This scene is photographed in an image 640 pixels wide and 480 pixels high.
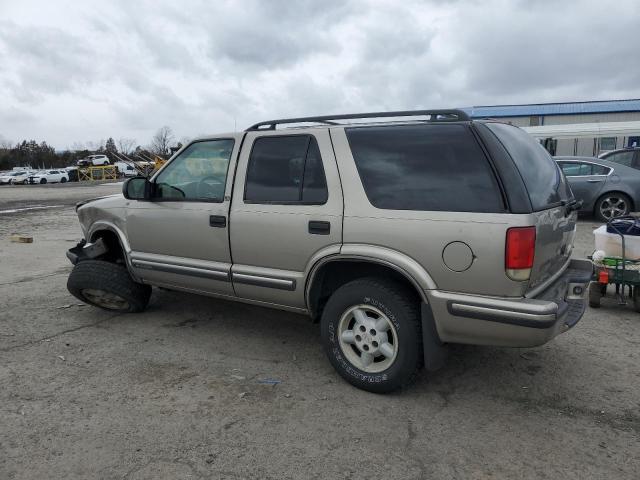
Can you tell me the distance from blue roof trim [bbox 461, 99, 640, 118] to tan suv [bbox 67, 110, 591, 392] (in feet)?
152

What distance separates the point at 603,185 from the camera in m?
10.4

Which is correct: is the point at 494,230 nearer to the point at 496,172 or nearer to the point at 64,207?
the point at 496,172

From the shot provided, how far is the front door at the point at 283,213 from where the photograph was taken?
3.39 m

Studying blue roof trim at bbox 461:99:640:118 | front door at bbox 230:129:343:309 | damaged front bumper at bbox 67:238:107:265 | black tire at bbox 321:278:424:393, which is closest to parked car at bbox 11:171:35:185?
blue roof trim at bbox 461:99:640:118

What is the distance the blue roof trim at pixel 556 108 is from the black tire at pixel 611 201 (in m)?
38.3

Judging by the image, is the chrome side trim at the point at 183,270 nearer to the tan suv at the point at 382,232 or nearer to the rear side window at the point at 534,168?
the tan suv at the point at 382,232

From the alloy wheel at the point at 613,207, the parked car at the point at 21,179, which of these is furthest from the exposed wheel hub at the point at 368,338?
the parked car at the point at 21,179

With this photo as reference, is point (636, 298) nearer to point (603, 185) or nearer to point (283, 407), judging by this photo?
point (283, 407)

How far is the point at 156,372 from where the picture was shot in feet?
12.0

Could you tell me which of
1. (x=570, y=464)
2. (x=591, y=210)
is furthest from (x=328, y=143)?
(x=591, y=210)

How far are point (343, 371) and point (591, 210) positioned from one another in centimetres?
935

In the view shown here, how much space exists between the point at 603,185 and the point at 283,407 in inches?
385

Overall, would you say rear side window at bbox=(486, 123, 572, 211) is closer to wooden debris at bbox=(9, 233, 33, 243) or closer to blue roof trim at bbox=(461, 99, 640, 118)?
wooden debris at bbox=(9, 233, 33, 243)

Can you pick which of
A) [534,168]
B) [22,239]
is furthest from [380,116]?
[22,239]
